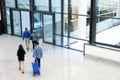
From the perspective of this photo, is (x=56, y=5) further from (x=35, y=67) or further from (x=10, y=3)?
(x=35, y=67)

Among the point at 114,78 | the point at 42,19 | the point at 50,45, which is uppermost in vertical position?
the point at 42,19

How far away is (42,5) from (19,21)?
284 centimetres

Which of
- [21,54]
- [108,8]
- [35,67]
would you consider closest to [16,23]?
[21,54]

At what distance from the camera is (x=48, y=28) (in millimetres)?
15109

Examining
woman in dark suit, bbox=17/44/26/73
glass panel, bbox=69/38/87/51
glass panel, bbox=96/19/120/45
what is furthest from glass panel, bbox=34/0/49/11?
woman in dark suit, bbox=17/44/26/73

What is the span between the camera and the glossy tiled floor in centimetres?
1018

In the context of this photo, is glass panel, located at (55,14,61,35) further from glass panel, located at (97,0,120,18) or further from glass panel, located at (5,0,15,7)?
glass panel, located at (5,0,15,7)

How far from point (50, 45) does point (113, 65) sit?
506 centimetres

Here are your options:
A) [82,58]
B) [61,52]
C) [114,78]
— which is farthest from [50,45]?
[114,78]

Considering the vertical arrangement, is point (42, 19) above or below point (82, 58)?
above

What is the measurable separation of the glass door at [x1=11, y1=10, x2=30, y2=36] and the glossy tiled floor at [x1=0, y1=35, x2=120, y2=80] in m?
3.22

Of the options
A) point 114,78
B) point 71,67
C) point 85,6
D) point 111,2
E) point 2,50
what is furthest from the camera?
point 2,50

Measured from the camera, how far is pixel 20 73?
10.5m

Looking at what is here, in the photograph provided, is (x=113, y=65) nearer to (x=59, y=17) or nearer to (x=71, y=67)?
(x=71, y=67)
